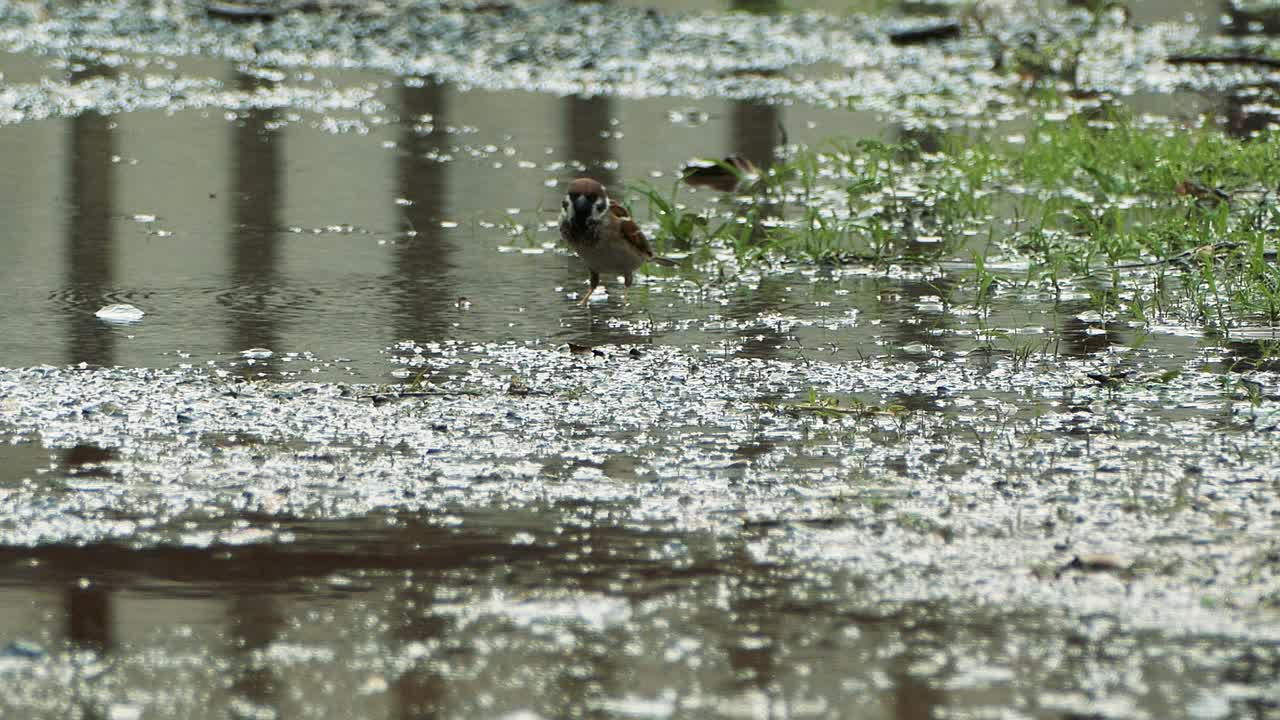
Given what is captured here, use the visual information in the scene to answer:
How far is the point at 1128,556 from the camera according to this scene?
3824 millimetres

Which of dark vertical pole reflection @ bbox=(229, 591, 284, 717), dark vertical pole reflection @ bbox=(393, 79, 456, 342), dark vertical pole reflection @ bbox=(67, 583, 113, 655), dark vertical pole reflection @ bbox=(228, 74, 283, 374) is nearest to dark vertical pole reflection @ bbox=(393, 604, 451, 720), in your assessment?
dark vertical pole reflection @ bbox=(229, 591, 284, 717)

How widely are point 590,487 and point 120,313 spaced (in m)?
2.63

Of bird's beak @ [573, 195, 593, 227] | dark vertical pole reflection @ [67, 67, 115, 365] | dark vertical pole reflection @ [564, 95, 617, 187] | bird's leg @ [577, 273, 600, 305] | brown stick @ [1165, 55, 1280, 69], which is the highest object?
brown stick @ [1165, 55, 1280, 69]

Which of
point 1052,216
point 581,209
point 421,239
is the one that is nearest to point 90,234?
point 421,239

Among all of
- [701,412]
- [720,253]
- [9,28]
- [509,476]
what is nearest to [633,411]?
[701,412]

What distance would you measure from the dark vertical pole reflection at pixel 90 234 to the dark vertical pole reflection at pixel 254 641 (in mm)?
2201

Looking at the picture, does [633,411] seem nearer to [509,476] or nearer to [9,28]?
[509,476]

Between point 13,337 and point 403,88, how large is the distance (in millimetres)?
8089

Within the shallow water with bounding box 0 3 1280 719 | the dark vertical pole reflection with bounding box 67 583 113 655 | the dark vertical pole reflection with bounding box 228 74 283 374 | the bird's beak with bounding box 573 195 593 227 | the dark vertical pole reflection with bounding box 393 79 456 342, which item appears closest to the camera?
the shallow water with bounding box 0 3 1280 719

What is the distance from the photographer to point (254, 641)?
135 inches

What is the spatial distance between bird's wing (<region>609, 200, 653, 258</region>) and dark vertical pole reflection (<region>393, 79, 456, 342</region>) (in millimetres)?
682

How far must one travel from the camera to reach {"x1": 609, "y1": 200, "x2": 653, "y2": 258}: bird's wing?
6.97 meters

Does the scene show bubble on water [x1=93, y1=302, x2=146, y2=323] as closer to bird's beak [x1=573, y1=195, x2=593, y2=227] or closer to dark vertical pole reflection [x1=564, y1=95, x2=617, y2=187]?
bird's beak [x1=573, y1=195, x2=593, y2=227]

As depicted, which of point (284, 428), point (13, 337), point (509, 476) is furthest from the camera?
point (13, 337)
